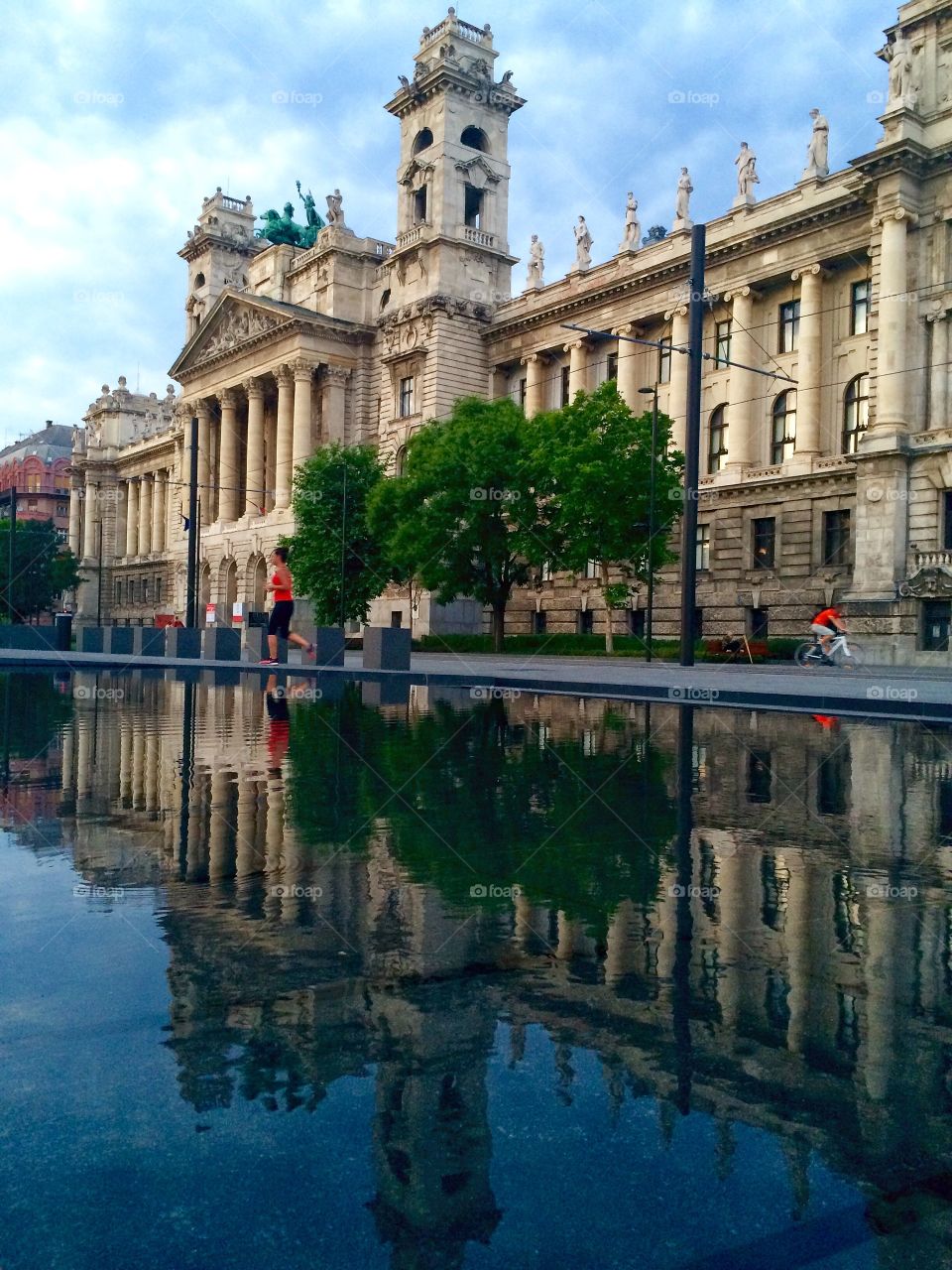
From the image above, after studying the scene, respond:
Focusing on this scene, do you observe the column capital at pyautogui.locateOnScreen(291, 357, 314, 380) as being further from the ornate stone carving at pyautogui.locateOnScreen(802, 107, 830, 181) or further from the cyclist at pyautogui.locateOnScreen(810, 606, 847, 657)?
the cyclist at pyautogui.locateOnScreen(810, 606, 847, 657)

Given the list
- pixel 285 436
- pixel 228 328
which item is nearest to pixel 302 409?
pixel 285 436

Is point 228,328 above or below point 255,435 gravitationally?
above

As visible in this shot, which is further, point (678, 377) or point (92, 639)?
point (678, 377)

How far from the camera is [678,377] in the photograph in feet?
155

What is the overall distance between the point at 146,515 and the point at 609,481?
67.2 meters

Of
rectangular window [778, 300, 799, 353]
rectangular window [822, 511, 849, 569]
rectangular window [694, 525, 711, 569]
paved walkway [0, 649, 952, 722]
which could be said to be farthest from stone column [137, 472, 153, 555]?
paved walkway [0, 649, 952, 722]

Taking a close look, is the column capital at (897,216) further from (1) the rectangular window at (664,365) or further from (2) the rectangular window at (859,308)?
(1) the rectangular window at (664,365)

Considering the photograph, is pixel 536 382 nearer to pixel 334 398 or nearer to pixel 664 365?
pixel 664 365

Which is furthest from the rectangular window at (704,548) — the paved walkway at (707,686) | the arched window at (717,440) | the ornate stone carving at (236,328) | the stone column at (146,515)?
the stone column at (146,515)

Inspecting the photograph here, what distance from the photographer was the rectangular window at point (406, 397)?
58469mm

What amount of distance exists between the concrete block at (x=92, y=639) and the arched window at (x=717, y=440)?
973 inches

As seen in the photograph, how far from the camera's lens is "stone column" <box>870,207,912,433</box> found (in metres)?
35.4

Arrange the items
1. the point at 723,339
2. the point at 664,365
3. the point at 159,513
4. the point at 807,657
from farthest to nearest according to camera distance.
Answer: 1. the point at 159,513
2. the point at 664,365
3. the point at 723,339
4. the point at 807,657

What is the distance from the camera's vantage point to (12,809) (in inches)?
263
